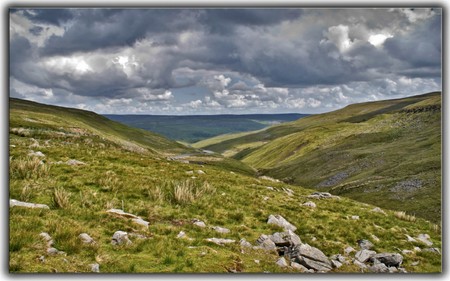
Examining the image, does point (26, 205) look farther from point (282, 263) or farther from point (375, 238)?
point (375, 238)

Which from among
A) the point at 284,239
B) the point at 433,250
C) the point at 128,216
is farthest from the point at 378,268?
the point at 128,216

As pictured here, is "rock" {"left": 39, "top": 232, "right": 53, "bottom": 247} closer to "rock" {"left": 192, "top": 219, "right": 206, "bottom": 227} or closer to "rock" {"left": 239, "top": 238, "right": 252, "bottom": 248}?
"rock" {"left": 192, "top": 219, "right": 206, "bottom": 227}

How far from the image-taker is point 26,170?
16688mm

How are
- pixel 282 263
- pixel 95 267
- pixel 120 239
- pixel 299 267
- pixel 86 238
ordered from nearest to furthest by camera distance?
pixel 95 267 < pixel 86 238 < pixel 120 239 < pixel 282 263 < pixel 299 267

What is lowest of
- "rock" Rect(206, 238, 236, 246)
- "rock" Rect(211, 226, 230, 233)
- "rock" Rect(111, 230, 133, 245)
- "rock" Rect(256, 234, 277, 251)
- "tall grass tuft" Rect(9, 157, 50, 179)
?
"rock" Rect(256, 234, 277, 251)

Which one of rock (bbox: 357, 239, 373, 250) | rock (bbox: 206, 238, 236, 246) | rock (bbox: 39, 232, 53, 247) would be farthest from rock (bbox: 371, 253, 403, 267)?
rock (bbox: 39, 232, 53, 247)

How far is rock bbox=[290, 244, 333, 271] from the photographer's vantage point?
12031mm

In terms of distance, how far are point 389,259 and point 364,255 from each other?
0.85m

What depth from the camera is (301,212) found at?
734 inches

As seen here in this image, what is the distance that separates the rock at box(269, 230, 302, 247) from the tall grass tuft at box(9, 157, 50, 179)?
10901mm

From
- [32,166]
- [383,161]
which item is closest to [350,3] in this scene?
[32,166]

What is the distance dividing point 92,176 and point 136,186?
8.38ft

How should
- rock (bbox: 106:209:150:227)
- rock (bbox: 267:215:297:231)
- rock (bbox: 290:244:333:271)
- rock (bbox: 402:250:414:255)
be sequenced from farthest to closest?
1. rock (bbox: 267:215:297:231)
2. rock (bbox: 402:250:414:255)
3. rock (bbox: 106:209:150:227)
4. rock (bbox: 290:244:333:271)

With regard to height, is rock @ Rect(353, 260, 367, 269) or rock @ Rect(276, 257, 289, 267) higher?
rock @ Rect(276, 257, 289, 267)
